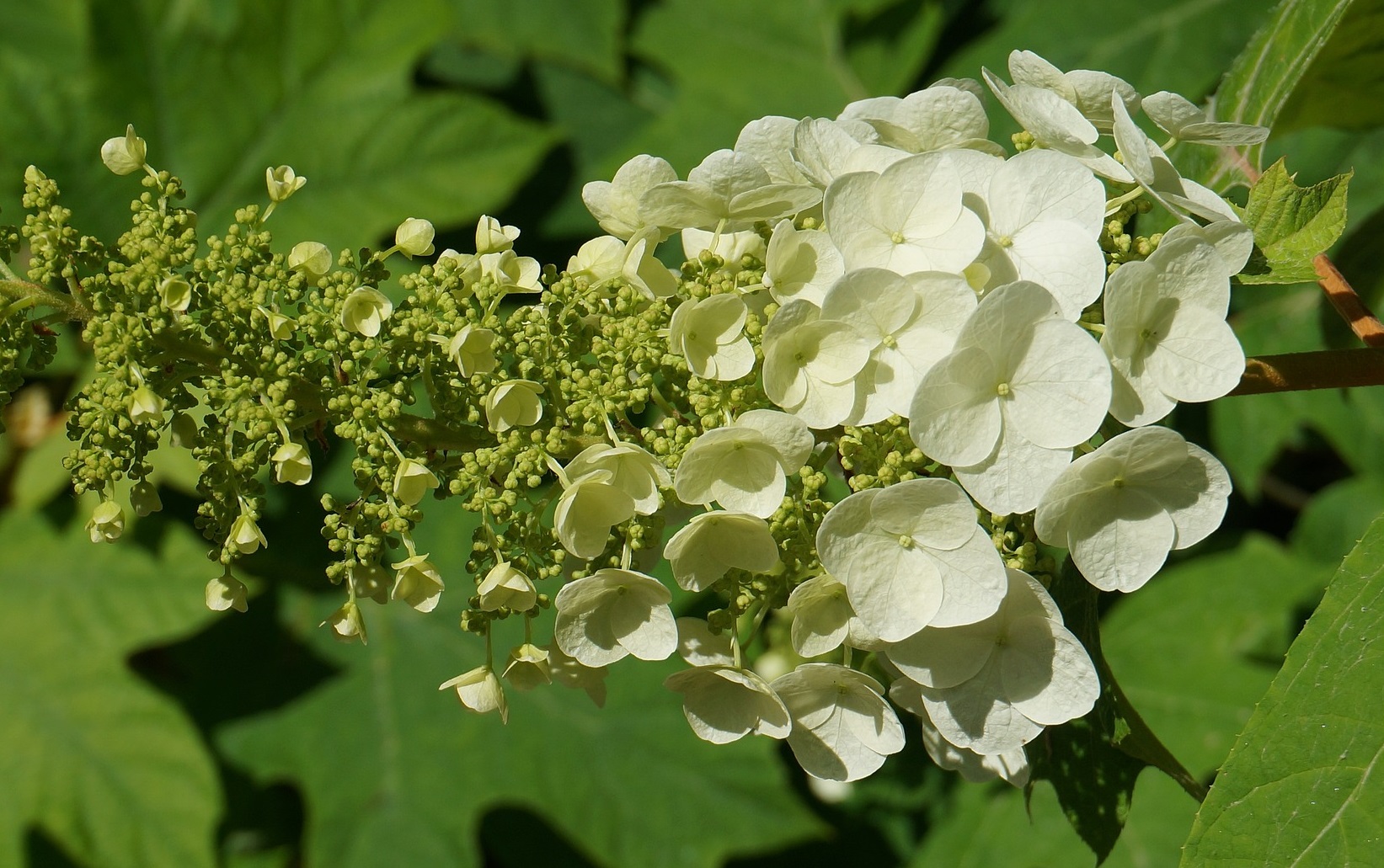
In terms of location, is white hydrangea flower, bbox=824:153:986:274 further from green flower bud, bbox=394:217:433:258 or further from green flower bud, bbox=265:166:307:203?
green flower bud, bbox=265:166:307:203

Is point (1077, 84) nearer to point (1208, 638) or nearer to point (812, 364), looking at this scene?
point (812, 364)

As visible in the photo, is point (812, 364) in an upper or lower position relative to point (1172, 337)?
upper

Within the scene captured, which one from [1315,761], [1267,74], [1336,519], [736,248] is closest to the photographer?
[1315,761]

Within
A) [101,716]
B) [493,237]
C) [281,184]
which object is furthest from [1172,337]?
[101,716]

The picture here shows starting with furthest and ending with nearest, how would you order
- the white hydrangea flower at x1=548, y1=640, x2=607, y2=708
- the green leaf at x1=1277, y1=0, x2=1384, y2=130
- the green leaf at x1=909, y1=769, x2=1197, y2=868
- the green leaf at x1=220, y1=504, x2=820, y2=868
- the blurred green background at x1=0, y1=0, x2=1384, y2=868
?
the green leaf at x1=220, y1=504, x2=820, y2=868
the blurred green background at x1=0, y1=0, x2=1384, y2=868
the green leaf at x1=909, y1=769, x2=1197, y2=868
the green leaf at x1=1277, y1=0, x2=1384, y2=130
the white hydrangea flower at x1=548, y1=640, x2=607, y2=708

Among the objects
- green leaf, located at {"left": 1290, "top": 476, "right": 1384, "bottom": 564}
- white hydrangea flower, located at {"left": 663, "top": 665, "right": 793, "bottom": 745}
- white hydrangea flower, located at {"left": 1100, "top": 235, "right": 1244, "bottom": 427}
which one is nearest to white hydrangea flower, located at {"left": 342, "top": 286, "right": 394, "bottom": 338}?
white hydrangea flower, located at {"left": 663, "top": 665, "right": 793, "bottom": 745}

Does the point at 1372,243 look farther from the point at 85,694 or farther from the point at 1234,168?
the point at 85,694
